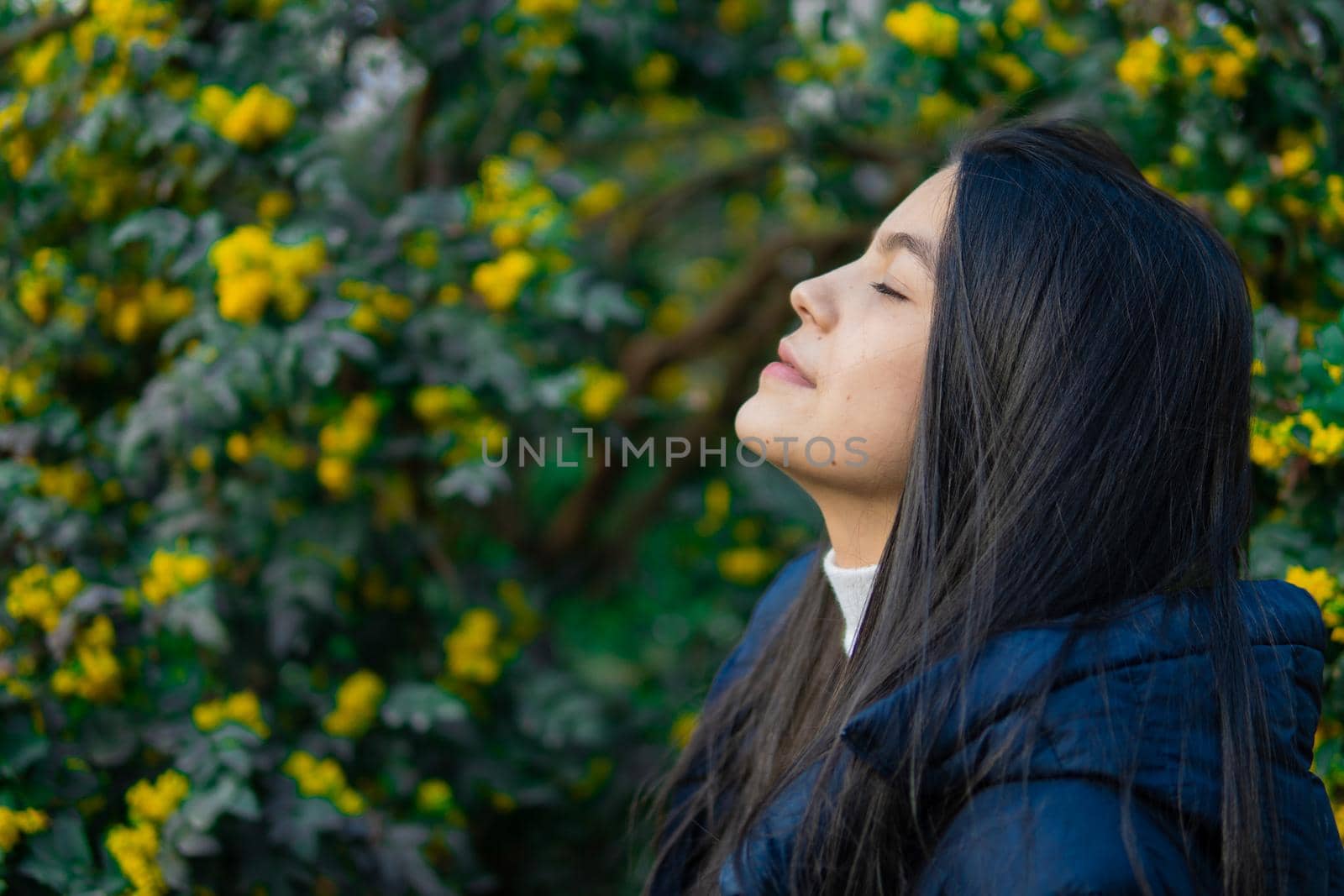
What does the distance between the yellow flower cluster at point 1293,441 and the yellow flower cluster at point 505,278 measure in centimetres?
115

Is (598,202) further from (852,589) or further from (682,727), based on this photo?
(852,589)

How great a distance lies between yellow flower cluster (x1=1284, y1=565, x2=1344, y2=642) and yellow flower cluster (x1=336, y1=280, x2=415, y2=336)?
1427 millimetres

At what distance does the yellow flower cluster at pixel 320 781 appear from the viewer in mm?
1527

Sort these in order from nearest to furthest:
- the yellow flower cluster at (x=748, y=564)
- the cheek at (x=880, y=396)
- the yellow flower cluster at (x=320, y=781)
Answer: the cheek at (x=880, y=396), the yellow flower cluster at (x=320, y=781), the yellow flower cluster at (x=748, y=564)

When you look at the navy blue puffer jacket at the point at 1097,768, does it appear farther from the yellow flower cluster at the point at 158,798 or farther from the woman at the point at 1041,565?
the yellow flower cluster at the point at 158,798

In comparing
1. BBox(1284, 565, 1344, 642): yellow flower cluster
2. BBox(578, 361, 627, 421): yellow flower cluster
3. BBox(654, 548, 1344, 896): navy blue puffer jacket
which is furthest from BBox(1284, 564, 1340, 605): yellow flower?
BBox(578, 361, 627, 421): yellow flower cluster

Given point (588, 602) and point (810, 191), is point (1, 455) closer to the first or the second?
point (588, 602)

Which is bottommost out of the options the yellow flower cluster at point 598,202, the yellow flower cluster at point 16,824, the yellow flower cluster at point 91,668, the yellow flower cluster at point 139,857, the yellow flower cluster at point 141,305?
the yellow flower cluster at point 139,857

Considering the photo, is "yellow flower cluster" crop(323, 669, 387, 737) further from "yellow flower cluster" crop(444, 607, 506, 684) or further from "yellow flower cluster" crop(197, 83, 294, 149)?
"yellow flower cluster" crop(197, 83, 294, 149)

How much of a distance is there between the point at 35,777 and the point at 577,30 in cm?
156

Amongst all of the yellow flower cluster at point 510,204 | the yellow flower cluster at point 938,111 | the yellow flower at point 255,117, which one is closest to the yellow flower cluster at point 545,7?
the yellow flower cluster at point 510,204

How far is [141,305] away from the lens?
5.70 feet

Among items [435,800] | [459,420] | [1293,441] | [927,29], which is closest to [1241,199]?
[1293,441]

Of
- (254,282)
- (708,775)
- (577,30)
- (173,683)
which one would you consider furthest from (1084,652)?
(577,30)
